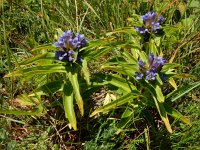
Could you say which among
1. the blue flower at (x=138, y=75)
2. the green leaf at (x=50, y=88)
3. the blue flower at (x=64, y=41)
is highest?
the blue flower at (x=64, y=41)

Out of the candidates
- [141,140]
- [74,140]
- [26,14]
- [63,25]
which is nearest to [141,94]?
[141,140]

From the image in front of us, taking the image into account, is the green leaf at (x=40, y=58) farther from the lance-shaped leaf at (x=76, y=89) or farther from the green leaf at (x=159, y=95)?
the green leaf at (x=159, y=95)

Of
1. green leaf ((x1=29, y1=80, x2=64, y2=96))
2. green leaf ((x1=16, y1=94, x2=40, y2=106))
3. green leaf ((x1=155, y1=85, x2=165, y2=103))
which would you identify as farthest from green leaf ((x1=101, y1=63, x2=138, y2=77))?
green leaf ((x1=16, y1=94, x2=40, y2=106))

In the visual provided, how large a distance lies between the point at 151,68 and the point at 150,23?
1.23 feet

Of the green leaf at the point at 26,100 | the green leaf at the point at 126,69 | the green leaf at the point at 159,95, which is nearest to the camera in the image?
the green leaf at the point at 159,95

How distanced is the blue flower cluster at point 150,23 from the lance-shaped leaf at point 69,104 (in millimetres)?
536

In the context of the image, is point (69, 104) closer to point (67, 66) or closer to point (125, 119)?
point (67, 66)

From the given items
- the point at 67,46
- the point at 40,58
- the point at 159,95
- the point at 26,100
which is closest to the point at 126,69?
the point at 159,95

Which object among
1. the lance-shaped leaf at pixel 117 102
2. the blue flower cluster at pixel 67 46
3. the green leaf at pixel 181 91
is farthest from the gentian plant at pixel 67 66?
→ the green leaf at pixel 181 91

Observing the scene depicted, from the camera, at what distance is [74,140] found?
2090mm

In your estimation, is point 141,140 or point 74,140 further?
Answer: point 74,140

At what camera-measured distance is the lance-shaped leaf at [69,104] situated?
1.82m

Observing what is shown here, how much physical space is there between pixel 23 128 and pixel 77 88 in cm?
51

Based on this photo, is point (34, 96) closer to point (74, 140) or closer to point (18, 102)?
point (18, 102)
